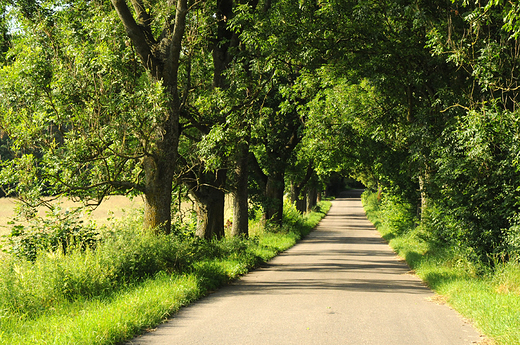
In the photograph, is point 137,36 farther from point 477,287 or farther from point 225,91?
point 477,287

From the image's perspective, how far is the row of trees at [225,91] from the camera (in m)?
11.2

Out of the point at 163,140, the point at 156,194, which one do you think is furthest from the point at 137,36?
the point at 156,194

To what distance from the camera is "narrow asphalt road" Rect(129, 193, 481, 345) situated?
6.93m

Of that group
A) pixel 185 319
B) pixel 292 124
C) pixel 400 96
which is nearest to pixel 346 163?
pixel 292 124

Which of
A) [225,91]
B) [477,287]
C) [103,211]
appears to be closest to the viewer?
[477,287]

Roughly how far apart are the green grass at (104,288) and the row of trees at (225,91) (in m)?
1.59

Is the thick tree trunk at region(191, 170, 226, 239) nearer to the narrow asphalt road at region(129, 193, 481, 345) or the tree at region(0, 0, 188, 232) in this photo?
the narrow asphalt road at region(129, 193, 481, 345)

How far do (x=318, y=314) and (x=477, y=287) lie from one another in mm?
3743

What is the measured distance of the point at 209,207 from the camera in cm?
1712

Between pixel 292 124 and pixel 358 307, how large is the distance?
60.4 ft

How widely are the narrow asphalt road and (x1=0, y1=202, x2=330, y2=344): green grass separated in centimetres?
39

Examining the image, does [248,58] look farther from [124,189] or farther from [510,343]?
[510,343]

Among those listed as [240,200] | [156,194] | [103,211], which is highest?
[156,194]

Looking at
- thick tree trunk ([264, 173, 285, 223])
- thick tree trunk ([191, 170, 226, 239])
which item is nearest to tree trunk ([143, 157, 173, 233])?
thick tree trunk ([191, 170, 226, 239])
